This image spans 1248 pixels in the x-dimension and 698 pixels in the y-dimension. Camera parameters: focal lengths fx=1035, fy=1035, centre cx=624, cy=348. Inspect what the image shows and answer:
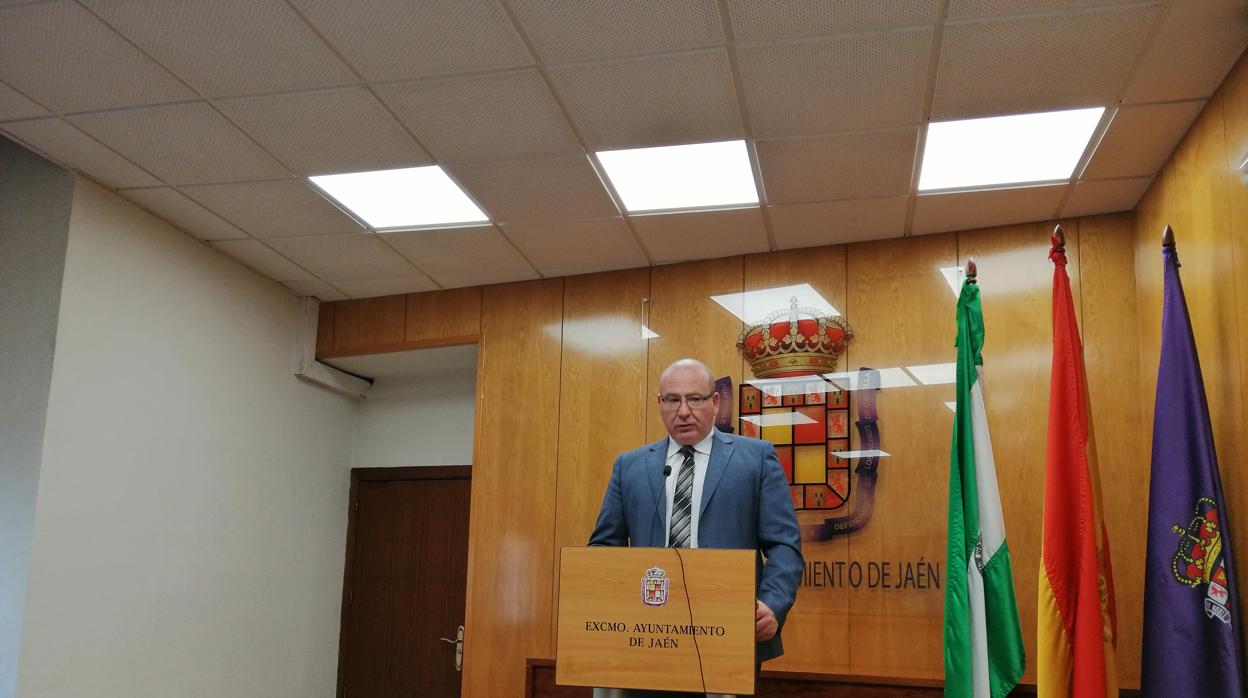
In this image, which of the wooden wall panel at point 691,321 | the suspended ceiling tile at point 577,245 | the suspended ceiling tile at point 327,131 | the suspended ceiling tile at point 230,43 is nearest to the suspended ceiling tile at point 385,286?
the suspended ceiling tile at point 577,245

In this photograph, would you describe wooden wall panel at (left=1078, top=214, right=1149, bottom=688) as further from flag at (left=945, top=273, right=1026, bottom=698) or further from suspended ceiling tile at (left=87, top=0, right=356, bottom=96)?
suspended ceiling tile at (left=87, top=0, right=356, bottom=96)

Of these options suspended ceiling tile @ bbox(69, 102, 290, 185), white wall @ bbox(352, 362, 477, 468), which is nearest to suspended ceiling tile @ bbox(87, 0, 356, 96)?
suspended ceiling tile @ bbox(69, 102, 290, 185)

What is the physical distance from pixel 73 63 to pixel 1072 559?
4.03 m

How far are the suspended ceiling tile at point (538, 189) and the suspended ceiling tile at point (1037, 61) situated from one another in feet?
5.03

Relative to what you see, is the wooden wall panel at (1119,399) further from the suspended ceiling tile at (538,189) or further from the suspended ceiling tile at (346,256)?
the suspended ceiling tile at (346,256)

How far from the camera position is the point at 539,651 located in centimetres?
559

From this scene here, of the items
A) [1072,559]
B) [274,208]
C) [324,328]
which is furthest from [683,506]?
[324,328]

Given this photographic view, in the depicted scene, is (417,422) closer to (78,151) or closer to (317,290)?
(317,290)

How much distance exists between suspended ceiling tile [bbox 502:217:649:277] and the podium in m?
2.62

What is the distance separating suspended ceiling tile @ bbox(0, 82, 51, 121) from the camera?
397 centimetres

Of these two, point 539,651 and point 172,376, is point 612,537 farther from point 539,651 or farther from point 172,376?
point 172,376

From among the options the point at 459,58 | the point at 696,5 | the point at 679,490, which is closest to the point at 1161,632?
the point at 679,490

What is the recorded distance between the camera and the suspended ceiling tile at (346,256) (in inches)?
213

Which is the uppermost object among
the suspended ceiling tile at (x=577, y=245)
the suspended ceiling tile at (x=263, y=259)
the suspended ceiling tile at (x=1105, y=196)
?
the suspended ceiling tile at (x=1105, y=196)
